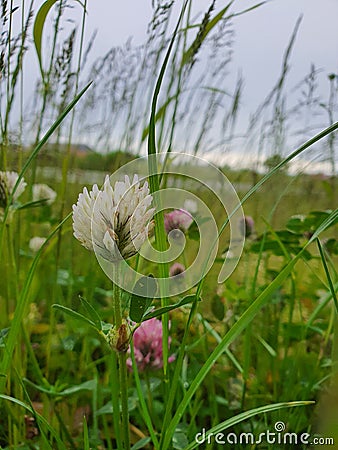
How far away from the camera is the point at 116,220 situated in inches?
14.5

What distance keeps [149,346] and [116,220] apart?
320mm

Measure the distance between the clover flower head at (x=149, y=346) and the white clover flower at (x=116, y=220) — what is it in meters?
0.29

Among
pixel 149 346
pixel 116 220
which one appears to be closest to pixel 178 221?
pixel 149 346

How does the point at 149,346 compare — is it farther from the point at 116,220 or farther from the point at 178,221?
the point at 116,220

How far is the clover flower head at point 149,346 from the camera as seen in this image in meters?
0.65

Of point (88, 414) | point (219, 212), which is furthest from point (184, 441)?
point (219, 212)

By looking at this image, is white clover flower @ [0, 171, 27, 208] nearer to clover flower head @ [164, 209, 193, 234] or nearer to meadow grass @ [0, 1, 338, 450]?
meadow grass @ [0, 1, 338, 450]

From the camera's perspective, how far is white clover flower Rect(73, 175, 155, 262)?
0.37 metres

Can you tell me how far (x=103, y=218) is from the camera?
37 cm

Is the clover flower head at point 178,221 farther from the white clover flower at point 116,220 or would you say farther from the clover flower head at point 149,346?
the white clover flower at point 116,220

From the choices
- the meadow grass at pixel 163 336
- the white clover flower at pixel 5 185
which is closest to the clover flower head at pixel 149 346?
the meadow grass at pixel 163 336

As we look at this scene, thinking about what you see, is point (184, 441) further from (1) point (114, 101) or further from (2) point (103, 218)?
(1) point (114, 101)

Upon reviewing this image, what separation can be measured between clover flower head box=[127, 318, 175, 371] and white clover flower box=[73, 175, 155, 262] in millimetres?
287

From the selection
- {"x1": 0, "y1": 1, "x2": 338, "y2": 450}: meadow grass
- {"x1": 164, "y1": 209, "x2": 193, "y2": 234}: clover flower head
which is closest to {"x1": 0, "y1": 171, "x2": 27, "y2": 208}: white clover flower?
{"x1": 0, "y1": 1, "x2": 338, "y2": 450}: meadow grass
